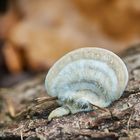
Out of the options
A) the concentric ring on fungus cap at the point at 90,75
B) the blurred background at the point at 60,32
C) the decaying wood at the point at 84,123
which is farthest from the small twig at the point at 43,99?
the blurred background at the point at 60,32

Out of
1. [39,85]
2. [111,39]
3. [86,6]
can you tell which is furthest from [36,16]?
[39,85]

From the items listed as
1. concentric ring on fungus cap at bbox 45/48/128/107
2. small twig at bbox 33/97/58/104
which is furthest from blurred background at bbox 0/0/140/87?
concentric ring on fungus cap at bbox 45/48/128/107

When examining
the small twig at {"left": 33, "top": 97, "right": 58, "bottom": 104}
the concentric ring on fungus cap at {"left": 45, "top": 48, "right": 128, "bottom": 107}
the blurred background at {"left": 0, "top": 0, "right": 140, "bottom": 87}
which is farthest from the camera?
the blurred background at {"left": 0, "top": 0, "right": 140, "bottom": 87}

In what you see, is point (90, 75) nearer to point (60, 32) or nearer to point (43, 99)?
point (43, 99)

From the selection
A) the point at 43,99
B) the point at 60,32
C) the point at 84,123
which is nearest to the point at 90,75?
the point at 84,123

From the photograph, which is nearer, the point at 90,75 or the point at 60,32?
the point at 90,75

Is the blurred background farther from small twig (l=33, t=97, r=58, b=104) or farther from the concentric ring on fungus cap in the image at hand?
the concentric ring on fungus cap

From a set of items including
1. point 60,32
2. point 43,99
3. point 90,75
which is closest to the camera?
point 90,75

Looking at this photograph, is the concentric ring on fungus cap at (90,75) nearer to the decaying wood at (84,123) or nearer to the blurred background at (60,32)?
the decaying wood at (84,123)
